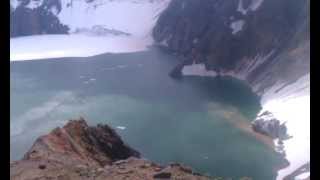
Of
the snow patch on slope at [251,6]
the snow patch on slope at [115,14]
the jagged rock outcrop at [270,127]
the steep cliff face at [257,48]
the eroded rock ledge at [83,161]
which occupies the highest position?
the snow patch on slope at [115,14]

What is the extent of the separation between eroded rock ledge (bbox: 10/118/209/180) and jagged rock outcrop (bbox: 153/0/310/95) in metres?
16.1

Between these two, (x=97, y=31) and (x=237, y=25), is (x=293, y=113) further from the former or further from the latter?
(x=97, y=31)

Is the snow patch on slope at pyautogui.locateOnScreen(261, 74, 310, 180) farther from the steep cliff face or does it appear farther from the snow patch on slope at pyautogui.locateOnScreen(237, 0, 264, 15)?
the snow patch on slope at pyautogui.locateOnScreen(237, 0, 264, 15)

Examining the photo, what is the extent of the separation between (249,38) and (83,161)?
83.2 feet

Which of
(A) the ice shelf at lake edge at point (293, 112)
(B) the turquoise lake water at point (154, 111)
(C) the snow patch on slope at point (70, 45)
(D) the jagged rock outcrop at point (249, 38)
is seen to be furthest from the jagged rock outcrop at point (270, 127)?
(C) the snow patch on slope at point (70, 45)

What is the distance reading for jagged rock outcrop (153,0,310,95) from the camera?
84.2 feet

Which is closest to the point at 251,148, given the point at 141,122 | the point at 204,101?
the point at 141,122

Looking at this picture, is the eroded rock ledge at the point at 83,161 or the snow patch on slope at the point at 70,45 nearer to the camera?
the eroded rock ledge at the point at 83,161

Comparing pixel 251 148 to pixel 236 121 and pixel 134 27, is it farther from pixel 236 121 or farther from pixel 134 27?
pixel 134 27

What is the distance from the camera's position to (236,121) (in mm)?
19594

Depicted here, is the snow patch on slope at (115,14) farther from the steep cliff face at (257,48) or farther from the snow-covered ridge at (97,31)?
the steep cliff face at (257,48)

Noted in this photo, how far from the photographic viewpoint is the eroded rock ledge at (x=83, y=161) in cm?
491

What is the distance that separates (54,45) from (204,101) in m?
24.3

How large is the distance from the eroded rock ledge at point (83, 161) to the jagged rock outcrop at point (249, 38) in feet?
52.7
